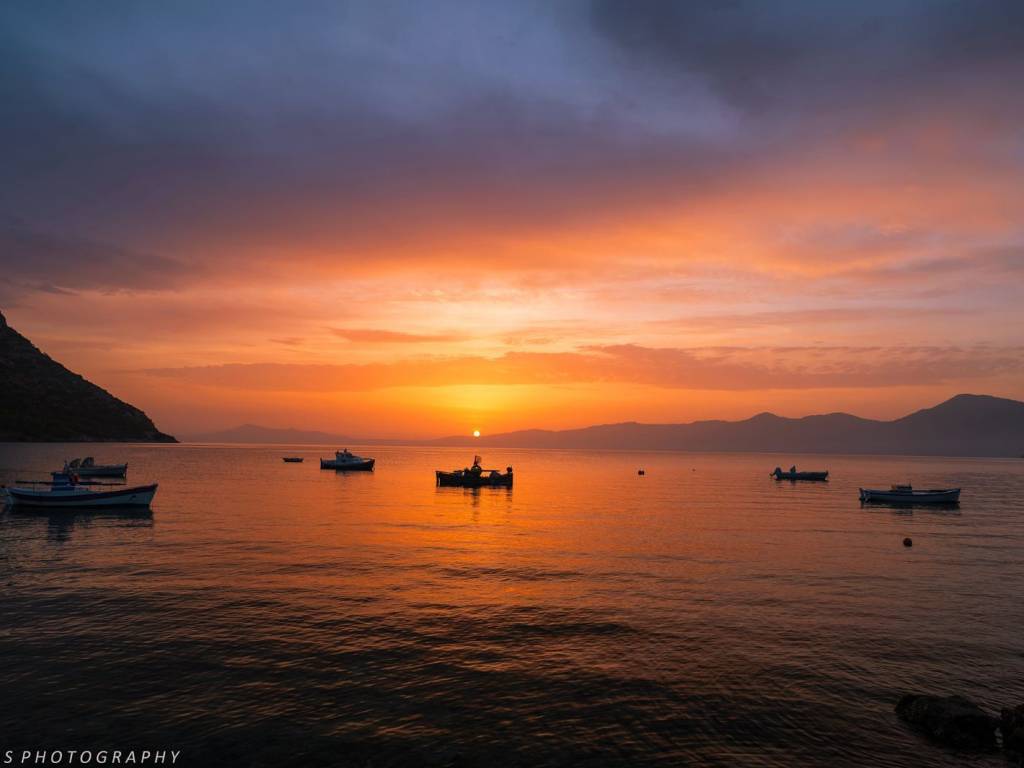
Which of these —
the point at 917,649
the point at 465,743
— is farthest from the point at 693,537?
the point at 465,743

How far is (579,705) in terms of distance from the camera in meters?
21.2

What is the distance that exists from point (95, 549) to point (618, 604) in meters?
40.4

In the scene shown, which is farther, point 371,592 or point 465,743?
point 371,592

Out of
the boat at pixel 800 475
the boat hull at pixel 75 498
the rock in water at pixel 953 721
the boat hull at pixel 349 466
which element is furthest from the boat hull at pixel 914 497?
the boat hull at pixel 349 466

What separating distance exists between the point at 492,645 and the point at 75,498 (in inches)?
2578

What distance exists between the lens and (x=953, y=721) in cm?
1955

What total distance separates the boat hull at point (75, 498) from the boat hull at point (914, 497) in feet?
348

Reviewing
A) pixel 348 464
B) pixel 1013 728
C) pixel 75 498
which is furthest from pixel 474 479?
pixel 1013 728

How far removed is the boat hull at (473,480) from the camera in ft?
406

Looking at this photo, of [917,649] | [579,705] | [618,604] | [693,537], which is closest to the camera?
[579,705]

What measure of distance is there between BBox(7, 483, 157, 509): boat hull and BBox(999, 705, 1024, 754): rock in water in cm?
7865

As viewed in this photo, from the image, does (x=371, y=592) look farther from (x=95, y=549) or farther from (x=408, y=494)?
(x=408, y=494)

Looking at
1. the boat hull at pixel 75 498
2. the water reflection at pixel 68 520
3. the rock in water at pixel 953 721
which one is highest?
the boat hull at pixel 75 498

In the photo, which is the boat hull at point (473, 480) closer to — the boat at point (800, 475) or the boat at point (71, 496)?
the boat at point (71, 496)
